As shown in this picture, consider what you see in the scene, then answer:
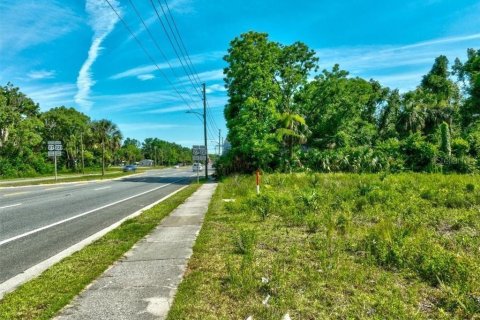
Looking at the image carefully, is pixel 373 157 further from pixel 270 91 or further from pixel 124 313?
pixel 124 313

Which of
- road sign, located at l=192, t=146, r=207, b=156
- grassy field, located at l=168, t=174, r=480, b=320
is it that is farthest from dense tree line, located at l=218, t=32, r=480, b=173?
grassy field, located at l=168, t=174, r=480, b=320

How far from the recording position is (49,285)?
5.32 meters

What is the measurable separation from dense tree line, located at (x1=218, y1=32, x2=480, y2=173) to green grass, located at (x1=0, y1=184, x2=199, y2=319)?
26491 millimetres

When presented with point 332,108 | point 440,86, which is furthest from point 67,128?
point 440,86

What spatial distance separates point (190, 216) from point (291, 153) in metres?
26.1

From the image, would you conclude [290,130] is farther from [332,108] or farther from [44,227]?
[44,227]

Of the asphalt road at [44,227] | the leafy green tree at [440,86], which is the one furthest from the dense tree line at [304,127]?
the asphalt road at [44,227]

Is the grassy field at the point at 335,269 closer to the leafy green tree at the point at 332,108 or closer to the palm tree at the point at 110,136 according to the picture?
the leafy green tree at the point at 332,108

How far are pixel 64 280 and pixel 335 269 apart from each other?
397 cm

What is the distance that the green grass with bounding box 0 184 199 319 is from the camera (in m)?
4.45

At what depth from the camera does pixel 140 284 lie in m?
5.24

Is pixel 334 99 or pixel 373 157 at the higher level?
pixel 334 99

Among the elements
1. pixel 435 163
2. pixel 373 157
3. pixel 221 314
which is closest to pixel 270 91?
pixel 373 157

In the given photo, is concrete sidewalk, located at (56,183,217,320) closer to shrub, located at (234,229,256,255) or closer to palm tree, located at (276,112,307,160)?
shrub, located at (234,229,256,255)
